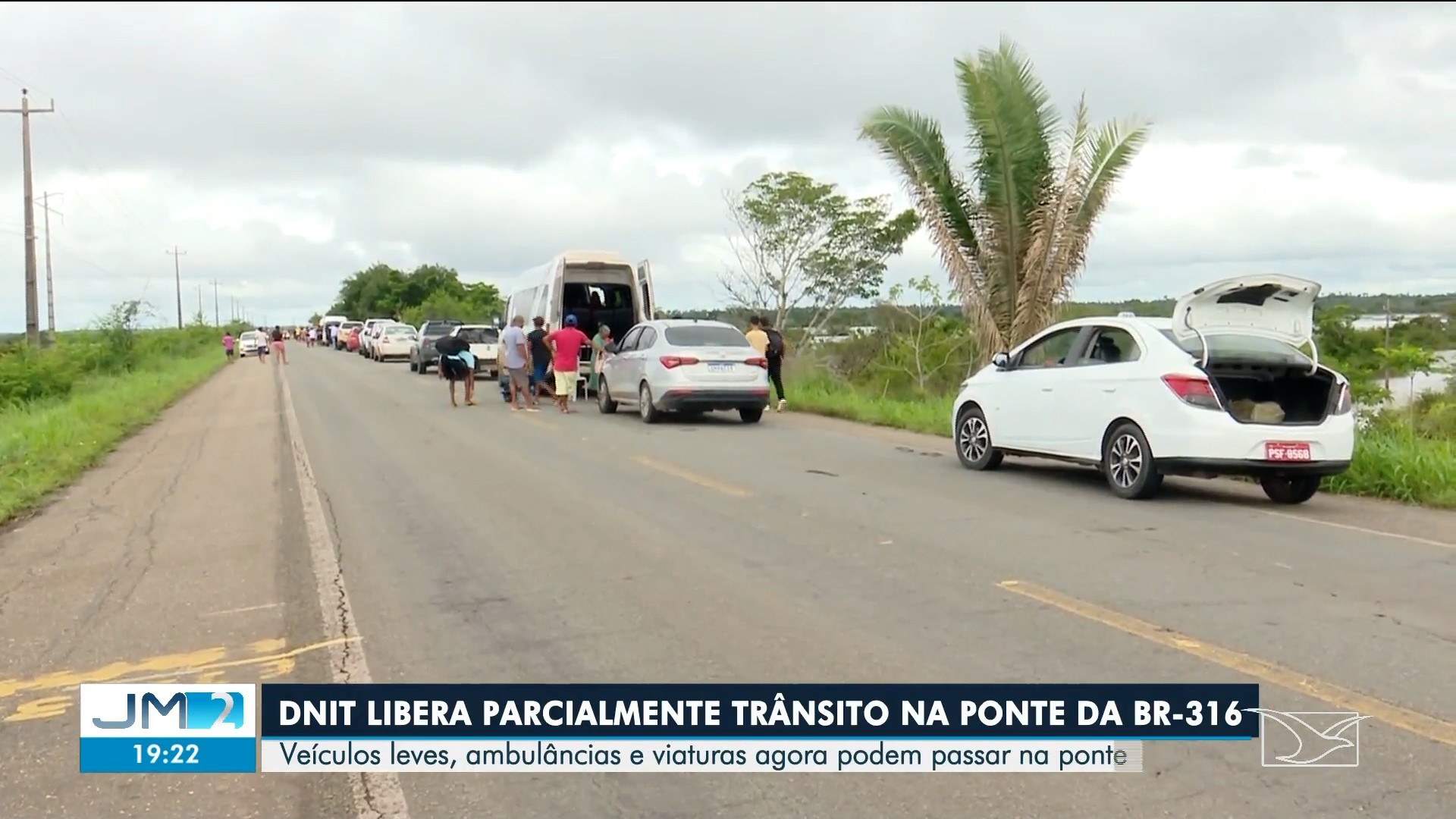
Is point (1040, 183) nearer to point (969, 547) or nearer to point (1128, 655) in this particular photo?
point (969, 547)

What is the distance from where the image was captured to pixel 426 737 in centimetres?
486

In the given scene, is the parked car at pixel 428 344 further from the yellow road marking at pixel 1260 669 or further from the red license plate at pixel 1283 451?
the yellow road marking at pixel 1260 669

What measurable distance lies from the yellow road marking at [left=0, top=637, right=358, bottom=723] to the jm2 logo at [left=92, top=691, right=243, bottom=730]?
359mm

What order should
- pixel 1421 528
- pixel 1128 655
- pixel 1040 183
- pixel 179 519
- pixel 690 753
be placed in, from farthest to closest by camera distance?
pixel 1040 183, pixel 179 519, pixel 1421 528, pixel 1128 655, pixel 690 753

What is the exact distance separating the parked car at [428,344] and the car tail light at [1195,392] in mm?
27351

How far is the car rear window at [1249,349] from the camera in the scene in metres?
10.3

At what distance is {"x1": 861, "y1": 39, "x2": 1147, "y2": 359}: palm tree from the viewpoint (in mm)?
17859

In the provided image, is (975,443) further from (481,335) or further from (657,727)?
(481,335)

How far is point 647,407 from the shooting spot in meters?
18.6

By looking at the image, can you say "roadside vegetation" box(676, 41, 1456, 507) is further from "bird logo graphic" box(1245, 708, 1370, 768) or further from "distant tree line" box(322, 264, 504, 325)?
"distant tree line" box(322, 264, 504, 325)

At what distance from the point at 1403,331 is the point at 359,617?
18637 mm

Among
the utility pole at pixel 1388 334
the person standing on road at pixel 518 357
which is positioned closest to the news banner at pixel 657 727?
the utility pole at pixel 1388 334

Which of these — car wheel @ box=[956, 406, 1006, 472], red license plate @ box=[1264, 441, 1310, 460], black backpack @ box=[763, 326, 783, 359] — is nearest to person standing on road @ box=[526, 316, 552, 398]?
black backpack @ box=[763, 326, 783, 359]

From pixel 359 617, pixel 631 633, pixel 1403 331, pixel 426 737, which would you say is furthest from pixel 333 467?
pixel 1403 331
